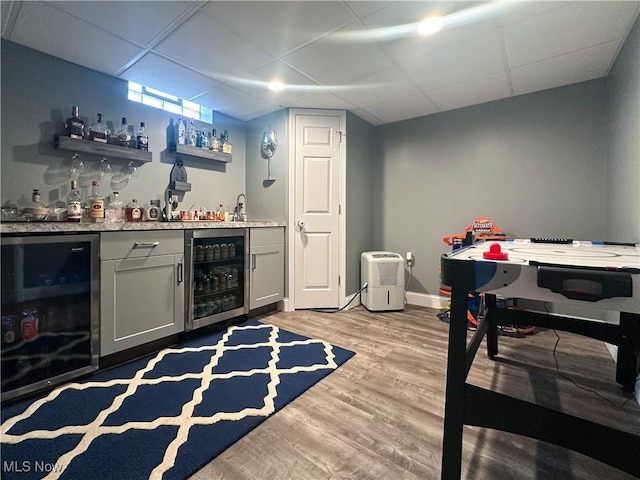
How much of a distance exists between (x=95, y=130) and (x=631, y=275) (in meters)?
3.01

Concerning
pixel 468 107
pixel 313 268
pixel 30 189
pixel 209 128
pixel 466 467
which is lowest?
pixel 466 467

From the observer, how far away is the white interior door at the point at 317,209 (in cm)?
291

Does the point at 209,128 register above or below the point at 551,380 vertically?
above

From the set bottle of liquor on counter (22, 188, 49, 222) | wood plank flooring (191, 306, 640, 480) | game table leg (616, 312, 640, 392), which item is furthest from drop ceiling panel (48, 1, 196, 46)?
game table leg (616, 312, 640, 392)

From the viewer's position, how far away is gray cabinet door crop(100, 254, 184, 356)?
165cm

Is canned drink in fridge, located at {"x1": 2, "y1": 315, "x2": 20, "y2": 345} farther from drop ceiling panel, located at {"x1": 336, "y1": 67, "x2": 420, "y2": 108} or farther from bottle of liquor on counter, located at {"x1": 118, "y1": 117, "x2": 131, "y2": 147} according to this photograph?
drop ceiling panel, located at {"x1": 336, "y1": 67, "x2": 420, "y2": 108}

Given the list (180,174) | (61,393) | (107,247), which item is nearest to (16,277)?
(107,247)

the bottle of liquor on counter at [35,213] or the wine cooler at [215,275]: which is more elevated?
the bottle of liquor on counter at [35,213]

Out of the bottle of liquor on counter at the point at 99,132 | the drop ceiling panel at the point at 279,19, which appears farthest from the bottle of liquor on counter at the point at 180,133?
the drop ceiling panel at the point at 279,19

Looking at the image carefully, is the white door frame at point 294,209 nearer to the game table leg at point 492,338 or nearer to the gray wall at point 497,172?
the gray wall at point 497,172

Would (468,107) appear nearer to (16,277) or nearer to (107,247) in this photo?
(107,247)

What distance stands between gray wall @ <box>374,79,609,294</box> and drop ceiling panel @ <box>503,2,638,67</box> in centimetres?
73

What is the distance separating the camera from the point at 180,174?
8.70 ft

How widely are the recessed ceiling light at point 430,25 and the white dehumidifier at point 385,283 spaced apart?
1.94m
